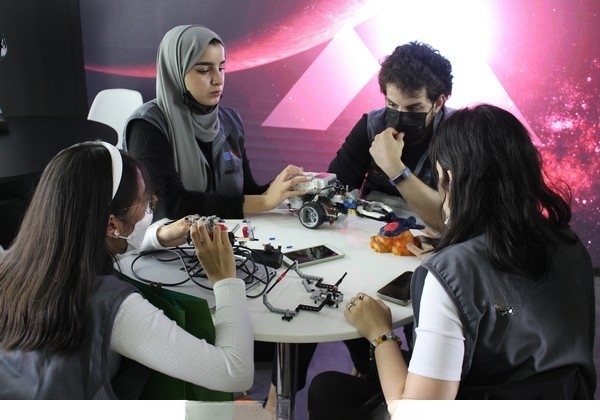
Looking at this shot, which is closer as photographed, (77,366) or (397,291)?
(77,366)

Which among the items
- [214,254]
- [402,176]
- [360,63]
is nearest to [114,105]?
[360,63]

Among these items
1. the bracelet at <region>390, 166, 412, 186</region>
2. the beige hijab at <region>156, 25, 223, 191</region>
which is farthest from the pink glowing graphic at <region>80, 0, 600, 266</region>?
the bracelet at <region>390, 166, 412, 186</region>

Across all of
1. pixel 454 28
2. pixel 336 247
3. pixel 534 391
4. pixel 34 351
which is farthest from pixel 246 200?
pixel 454 28

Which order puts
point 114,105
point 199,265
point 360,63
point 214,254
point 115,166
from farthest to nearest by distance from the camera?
1. point 114,105
2. point 360,63
3. point 199,265
4. point 214,254
5. point 115,166

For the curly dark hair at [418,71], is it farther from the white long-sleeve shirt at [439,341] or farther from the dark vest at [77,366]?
the dark vest at [77,366]

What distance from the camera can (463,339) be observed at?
3.35 feet

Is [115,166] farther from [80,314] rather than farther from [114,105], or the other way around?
[114,105]

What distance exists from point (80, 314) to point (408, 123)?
62.2 inches

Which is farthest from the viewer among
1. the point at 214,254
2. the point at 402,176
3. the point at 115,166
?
the point at 402,176

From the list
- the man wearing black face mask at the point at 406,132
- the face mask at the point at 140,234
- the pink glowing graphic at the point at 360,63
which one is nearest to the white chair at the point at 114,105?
the pink glowing graphic at the point at 360,63

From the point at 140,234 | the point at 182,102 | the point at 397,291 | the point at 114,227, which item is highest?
the point at 182,102

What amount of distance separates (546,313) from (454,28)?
2.48 meters

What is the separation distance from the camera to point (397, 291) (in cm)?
143

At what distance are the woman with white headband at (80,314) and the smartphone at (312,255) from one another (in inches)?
20.2
